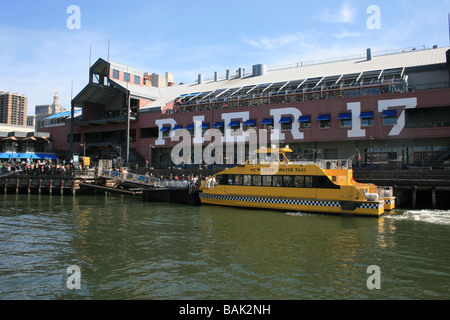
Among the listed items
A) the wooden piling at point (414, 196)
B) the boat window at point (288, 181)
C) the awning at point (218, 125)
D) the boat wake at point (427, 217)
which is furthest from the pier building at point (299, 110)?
the boat wake at point (427, 217)

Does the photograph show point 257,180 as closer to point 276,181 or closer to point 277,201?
→ point 276,181

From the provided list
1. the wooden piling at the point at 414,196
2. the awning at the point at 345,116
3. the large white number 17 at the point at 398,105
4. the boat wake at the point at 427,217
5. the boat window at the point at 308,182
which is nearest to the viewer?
the boat wake at the point at 427,217

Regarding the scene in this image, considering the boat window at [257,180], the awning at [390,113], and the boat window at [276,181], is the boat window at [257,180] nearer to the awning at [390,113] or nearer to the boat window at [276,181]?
the boat window at [276,181]

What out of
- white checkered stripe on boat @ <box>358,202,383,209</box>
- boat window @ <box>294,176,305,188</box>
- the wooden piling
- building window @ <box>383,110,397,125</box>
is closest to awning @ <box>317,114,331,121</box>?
building window @ <box>383,110,397,125</box>

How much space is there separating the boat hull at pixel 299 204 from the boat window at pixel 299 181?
3.61 feet

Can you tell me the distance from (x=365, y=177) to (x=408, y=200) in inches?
165

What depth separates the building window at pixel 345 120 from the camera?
3947cm

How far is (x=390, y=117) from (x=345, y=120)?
16.2 ft

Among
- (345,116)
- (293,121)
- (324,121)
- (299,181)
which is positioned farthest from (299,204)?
(293,121)

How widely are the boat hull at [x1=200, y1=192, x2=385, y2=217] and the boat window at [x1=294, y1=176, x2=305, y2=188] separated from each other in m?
1.10

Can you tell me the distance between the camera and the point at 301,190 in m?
25.6

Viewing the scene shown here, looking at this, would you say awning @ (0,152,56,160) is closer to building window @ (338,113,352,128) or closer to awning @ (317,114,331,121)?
awning @ (317,114,331,121)

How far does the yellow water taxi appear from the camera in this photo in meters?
24.0

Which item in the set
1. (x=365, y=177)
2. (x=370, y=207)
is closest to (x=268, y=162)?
(x=370, y=207)
